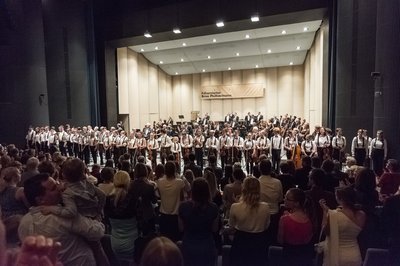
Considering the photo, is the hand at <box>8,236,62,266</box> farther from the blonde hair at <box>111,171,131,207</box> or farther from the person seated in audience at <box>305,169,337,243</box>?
the person seated in audience at <box>305,169,337,243</box>

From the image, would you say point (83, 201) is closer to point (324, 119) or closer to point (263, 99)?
point (324, 119)

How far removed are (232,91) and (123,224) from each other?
2273 centimetres

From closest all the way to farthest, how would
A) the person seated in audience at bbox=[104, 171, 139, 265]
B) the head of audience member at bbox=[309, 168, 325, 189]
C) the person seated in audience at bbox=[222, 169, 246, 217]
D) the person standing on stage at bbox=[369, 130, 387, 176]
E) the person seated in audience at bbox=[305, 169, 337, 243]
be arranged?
the person seated in audience at bbox=[104, 171, 139, 265]
the person seated in audience at bbox=[305, 169, 337, 243]
the head of audience member at bbox=[309, 168, 325, 189]
the person seated in audience at bbox=[222, 169, 246, 217]
the person standing on stage at bbox=[369, 130, 387, 176]

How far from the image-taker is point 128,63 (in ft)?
66.6

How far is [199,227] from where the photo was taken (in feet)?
8.93

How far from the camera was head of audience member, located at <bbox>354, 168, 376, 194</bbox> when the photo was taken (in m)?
3.55

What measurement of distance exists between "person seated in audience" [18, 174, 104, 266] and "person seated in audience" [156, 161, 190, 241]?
1652 mm

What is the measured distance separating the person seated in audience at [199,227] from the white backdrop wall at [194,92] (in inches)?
691

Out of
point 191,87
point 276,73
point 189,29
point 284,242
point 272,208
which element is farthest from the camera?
point 191,87

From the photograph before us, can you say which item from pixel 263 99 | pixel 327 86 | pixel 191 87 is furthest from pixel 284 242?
pixel 191 87

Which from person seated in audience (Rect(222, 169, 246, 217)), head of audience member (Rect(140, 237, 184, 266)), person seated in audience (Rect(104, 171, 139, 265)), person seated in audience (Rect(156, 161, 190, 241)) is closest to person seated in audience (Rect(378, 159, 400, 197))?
person seated in audience (Rect(222, 169, 246, 217))

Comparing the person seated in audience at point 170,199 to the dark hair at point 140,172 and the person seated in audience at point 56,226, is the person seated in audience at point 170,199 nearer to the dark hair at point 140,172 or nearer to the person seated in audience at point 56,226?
the dark hair at point 140,172

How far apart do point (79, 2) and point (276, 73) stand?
14.7 m

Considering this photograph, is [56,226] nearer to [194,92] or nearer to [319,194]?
[319,194]
